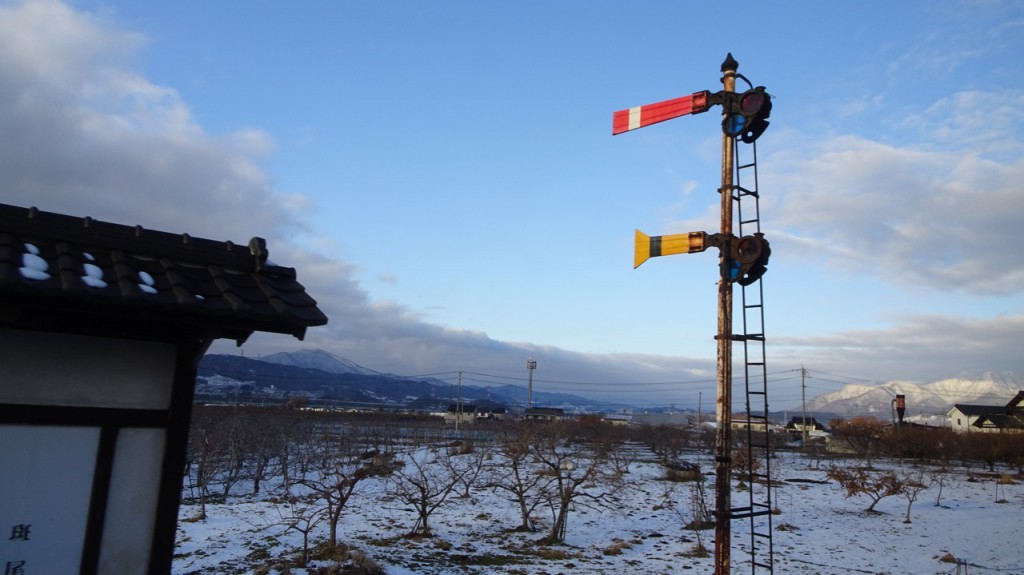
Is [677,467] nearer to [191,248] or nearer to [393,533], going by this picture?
[393,533]

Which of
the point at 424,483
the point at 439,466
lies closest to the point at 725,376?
the point at 424,483

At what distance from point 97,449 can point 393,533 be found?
1201 cm

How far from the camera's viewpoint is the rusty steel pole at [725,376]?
22.5ft

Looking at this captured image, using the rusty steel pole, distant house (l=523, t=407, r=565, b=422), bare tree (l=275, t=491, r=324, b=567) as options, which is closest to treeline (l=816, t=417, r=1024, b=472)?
distant house (l=523, t=407, r=565, b=422)

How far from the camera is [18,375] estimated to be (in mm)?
3381

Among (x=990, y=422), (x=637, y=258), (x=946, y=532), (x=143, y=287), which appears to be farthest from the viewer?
(x=990, y=422)

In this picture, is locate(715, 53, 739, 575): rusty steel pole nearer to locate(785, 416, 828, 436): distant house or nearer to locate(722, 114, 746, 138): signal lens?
locate(722, 114, 746, 138): signal lens

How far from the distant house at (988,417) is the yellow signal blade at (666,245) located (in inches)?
1673

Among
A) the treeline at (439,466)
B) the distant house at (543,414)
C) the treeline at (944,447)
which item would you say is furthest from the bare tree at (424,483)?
the treeline at (944,447)

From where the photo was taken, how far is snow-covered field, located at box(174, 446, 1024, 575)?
1216 cm

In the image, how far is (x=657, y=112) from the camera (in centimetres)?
795

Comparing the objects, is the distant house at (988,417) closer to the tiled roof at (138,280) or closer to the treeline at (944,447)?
the treeline at (944,447)

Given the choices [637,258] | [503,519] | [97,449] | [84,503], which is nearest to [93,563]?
[84,503]

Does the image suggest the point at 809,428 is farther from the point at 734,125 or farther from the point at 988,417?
the point at 734,125
